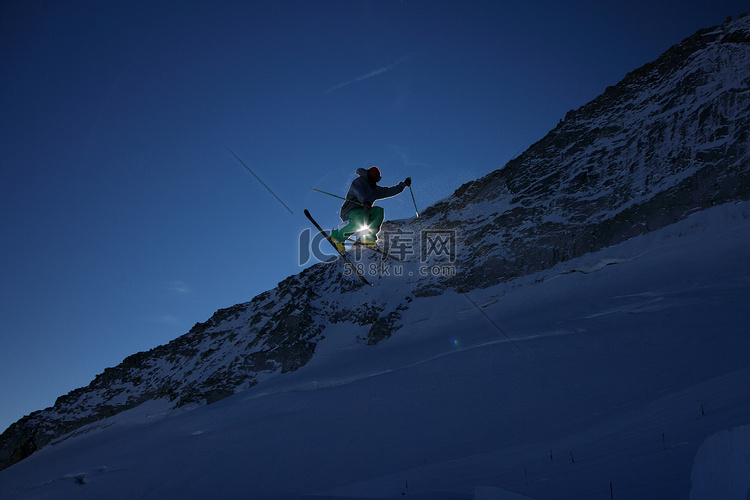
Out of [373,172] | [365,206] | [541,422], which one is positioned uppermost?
[373,172]

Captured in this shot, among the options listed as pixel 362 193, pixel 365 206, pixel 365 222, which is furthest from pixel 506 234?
pixel 362 193

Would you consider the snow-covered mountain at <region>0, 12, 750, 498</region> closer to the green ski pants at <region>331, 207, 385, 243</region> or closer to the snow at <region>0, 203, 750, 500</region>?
the snow at <region>0, 203, 750, 500</region>

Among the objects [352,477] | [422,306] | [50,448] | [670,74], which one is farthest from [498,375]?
[50,448]

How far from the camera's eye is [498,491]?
4922mm

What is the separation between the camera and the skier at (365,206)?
8375 millimetres

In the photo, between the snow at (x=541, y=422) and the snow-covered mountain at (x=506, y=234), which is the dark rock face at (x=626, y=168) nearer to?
the snow-covered mountain at (x=506, y=234)

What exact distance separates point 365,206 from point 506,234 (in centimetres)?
4382

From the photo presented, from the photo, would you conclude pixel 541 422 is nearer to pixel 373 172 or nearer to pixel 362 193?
pixel 362 193

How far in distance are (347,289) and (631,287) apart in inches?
1638

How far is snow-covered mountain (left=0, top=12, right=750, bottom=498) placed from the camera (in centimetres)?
3606

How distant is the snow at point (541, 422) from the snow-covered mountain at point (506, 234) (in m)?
3.98

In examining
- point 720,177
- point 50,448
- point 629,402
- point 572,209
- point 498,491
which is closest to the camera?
point 498,491

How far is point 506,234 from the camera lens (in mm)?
48969

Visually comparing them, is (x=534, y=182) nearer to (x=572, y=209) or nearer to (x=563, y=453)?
(x=572, y=209)
